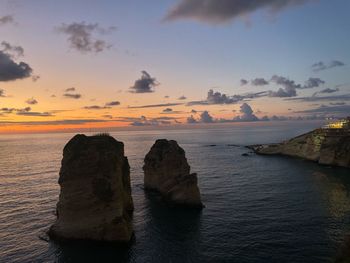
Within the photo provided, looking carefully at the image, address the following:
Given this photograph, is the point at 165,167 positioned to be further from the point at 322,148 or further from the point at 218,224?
the point at 322,148

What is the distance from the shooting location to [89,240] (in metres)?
46.8

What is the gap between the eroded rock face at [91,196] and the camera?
47188mm

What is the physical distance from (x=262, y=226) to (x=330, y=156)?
3130 inches

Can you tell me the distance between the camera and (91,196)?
4822cm

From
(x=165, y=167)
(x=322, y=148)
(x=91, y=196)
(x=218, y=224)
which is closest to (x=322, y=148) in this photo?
(x=322, y=148)

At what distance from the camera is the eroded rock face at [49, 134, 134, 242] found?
155 feet

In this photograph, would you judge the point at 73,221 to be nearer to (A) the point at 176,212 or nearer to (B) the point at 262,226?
(A) the point at 176,212

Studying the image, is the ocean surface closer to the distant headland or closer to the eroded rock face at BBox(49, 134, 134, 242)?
the eroded rock face at BBox(49, 134, 134, 242)

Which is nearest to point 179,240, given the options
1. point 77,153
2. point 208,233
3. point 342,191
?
point 208,233

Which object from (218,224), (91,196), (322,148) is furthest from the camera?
(322,148)

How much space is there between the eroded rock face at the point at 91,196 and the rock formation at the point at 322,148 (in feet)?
306

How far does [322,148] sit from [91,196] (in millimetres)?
103156

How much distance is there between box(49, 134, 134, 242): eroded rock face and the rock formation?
9313 cm

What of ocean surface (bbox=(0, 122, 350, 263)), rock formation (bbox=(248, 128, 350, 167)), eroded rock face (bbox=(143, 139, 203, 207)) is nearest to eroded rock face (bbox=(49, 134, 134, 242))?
ocean surface (bbox=(0, 122, 350, 263))
